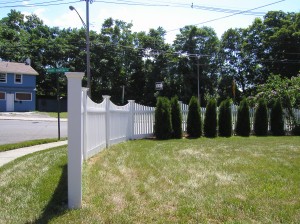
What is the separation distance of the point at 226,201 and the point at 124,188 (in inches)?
65.8

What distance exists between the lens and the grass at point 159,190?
4598 mm

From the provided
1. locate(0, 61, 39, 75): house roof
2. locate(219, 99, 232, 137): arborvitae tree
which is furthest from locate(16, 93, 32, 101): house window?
locate(219, 99, 232, 137): arborvitae tree

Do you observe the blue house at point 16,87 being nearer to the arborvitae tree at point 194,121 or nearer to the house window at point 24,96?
the house window at point 24,96

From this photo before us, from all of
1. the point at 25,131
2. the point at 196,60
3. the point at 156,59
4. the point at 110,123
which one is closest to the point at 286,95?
the point at 110,123

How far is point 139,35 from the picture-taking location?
185 ft

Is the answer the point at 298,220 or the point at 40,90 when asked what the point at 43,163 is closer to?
the point at 298,220

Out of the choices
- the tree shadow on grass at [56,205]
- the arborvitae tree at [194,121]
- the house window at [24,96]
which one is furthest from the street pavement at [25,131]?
the house window at [24,96]

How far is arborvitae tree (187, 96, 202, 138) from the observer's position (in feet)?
53.0

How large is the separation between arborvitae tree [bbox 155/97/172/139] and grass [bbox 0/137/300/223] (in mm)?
5584

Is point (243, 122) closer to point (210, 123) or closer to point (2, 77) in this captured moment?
point (210, 123)

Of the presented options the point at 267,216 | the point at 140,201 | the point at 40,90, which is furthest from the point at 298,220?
the point at 40,90

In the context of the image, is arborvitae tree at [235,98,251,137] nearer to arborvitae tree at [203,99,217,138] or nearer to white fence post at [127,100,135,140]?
arborvitae tree at [203,99,217,138]

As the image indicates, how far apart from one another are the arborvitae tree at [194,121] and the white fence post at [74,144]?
11.3 metres

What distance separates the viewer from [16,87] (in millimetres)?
44406
